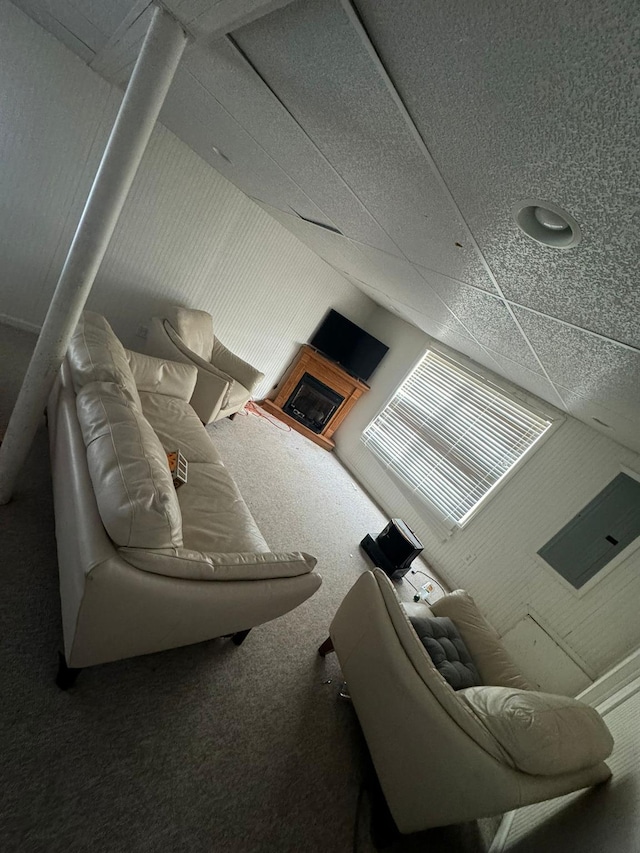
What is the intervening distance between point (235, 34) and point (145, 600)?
6.20 ft

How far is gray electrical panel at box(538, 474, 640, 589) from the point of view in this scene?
277 cm

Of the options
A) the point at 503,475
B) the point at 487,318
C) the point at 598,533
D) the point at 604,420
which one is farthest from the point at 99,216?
the point at 598,533

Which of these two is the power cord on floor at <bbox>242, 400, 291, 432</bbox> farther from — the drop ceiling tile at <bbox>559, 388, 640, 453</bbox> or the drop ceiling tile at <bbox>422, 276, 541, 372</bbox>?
the drop ceiling tile at <bbox>559, 388, 640, 453</bbox>

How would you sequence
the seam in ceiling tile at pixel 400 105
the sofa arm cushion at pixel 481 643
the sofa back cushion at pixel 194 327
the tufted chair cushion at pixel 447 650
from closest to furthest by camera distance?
the seam in ceiling tile at pixel 400 105 < the tufted chair cushion at pixel 447 650 < the sofa arm cushion at pixel 481 643 < the sofa back cushion at pixel 194 327

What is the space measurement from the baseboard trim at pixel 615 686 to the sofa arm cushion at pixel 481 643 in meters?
0.40

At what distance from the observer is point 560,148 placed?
72cm

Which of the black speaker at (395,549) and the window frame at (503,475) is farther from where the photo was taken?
the window frame at (503,475)

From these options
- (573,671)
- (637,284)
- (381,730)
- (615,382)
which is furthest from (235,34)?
(573,671)

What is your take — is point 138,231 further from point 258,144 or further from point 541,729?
point 541,729

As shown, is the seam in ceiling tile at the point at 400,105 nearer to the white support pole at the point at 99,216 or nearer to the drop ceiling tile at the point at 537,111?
the drop ceiling tile at the point at 537,111

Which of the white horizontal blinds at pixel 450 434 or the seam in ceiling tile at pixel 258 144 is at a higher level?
the seam in ceiling tile at pixel 258 144

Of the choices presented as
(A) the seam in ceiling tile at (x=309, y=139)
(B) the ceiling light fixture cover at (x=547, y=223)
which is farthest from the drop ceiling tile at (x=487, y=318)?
(B) the ceiling light fixture cover at (x=547, y=223)

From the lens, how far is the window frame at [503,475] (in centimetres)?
340

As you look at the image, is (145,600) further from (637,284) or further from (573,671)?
(573,671)
